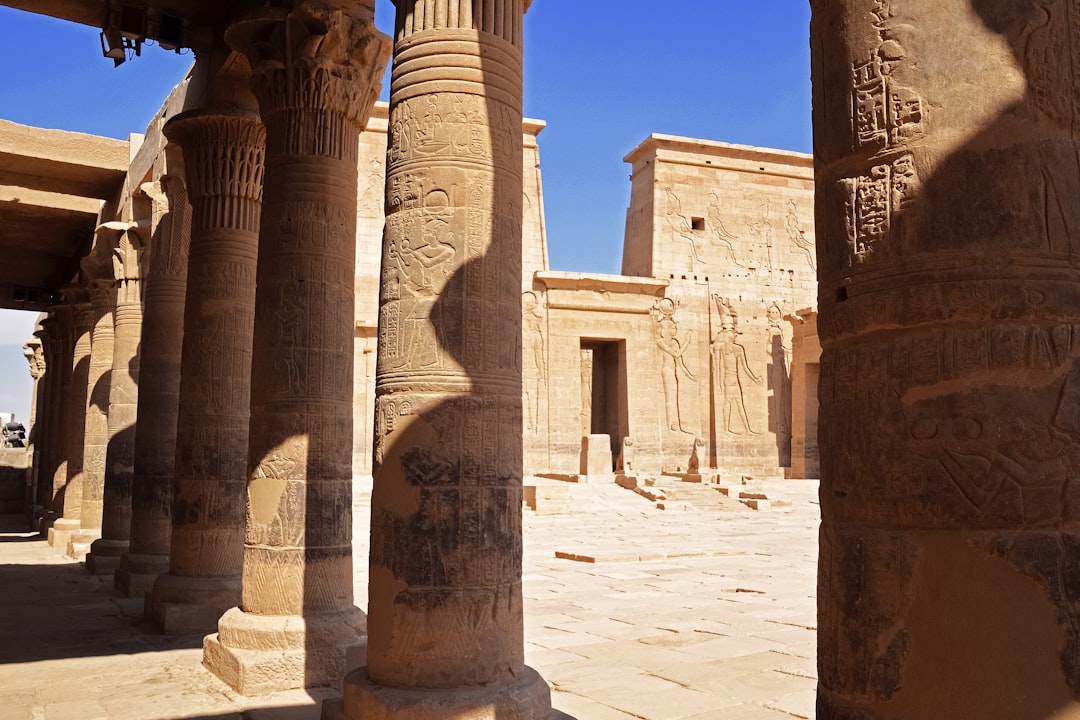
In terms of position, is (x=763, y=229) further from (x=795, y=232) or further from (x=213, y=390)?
(x=213, y=390)

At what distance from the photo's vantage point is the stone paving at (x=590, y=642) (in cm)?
528

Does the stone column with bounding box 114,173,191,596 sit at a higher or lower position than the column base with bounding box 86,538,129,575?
higher

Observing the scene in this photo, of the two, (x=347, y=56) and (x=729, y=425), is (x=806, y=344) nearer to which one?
(x=729, y=425)

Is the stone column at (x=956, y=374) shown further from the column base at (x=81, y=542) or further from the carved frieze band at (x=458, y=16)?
the column base at (x=81, y=542)

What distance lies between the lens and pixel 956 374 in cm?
210

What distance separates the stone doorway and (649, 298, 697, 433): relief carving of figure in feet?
4.05

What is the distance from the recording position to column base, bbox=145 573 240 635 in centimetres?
761

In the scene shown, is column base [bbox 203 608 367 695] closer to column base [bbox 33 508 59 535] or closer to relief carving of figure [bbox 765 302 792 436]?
column base [bbox 33 508 59 535]

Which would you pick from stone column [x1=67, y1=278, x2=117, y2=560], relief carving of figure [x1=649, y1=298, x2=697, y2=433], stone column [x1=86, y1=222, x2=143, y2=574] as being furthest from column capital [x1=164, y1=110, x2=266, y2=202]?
relief carving of figure [x1=649, y1=298, x2=697, y2=433]

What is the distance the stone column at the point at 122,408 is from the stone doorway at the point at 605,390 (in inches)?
597

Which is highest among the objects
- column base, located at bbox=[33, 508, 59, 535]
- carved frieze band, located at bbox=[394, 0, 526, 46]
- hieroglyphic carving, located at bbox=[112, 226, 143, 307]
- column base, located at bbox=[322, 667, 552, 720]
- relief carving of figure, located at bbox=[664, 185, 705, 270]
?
relief carving of figure, located at bbox=[664, 185, 705, 270]

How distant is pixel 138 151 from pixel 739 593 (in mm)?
9451

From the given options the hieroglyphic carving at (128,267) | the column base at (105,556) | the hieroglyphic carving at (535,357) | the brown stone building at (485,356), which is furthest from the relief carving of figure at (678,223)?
the column base at (105,556)

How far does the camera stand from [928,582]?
6.84 ft
